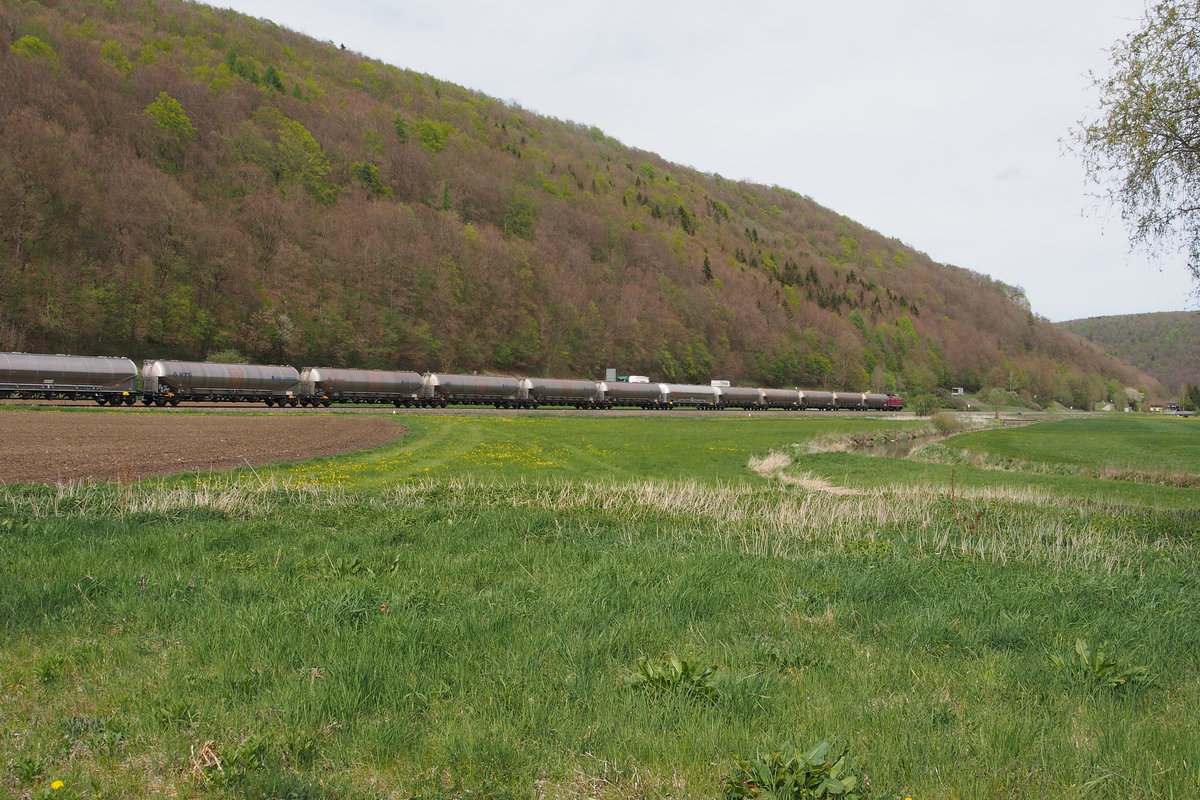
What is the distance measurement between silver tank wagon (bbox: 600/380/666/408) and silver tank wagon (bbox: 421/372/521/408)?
13.1 meters

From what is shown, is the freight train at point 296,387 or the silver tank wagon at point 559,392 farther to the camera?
the silver tank wagon at point 559,392

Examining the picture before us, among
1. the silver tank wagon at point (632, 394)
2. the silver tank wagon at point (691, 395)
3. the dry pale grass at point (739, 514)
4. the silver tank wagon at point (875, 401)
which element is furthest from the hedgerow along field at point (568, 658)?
the silver tank wagon at point (875, 401)

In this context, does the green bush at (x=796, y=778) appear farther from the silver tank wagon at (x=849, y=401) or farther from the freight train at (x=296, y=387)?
the silver tank wagon at (x=849, y=401)

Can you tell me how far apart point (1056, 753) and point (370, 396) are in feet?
224

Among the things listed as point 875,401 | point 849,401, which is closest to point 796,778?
point 849,401

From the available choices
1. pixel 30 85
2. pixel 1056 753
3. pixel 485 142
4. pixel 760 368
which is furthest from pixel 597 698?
pixel 485 142

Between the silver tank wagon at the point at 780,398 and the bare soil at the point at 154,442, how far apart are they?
70562 millimetres

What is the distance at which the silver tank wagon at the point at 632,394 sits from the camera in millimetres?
85812

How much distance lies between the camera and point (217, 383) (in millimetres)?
57531

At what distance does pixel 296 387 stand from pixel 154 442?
1395 inches

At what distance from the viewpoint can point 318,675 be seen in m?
5.27

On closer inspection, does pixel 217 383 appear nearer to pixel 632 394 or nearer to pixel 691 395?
pixel 632 394

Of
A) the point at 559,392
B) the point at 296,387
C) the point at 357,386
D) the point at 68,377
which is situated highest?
the point at 68,377

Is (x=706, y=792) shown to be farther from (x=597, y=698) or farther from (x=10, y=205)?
(x=10, y=205)
